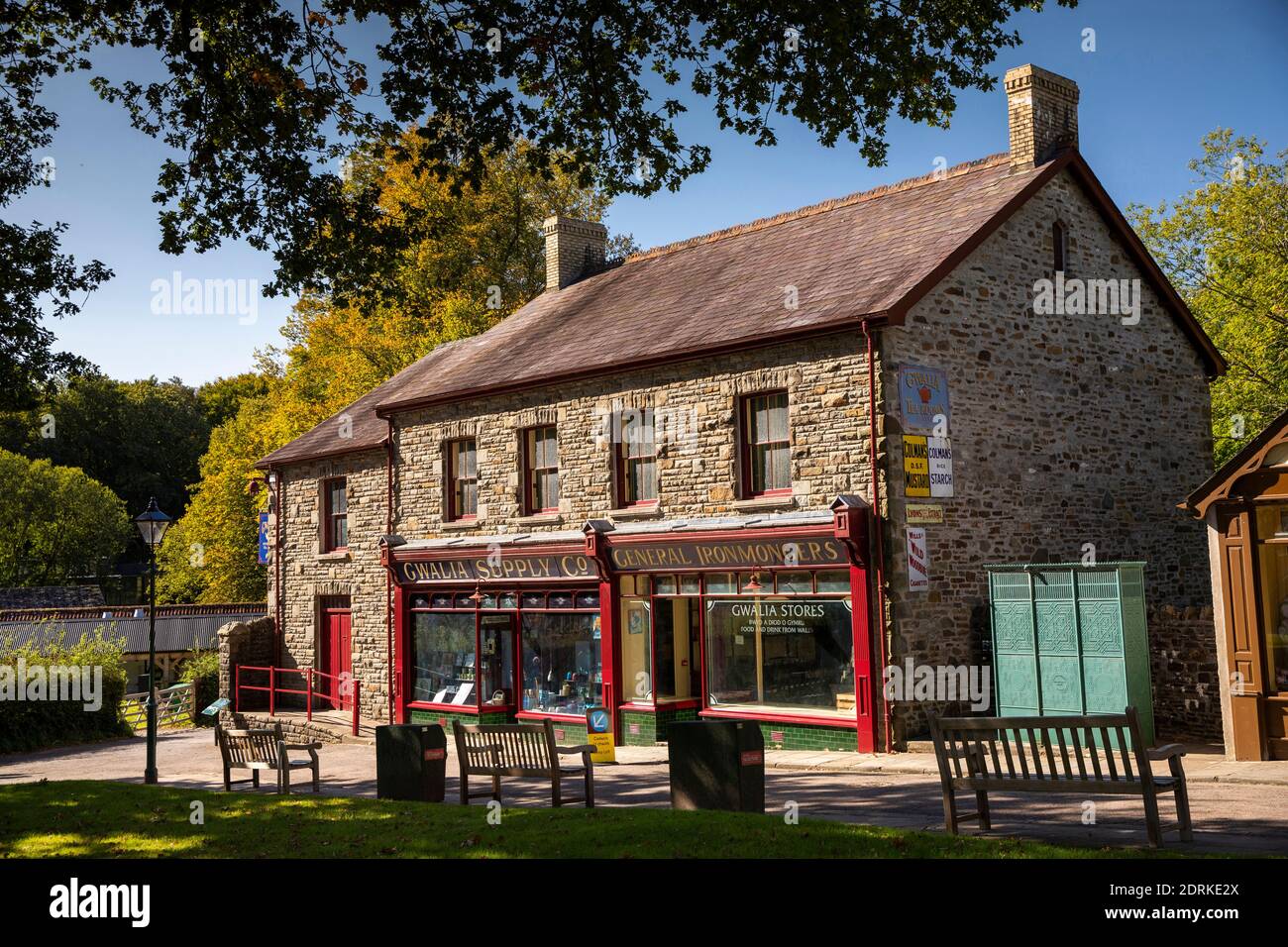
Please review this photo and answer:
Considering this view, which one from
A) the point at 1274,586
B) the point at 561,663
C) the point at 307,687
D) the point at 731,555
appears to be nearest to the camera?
the point at 1274,586

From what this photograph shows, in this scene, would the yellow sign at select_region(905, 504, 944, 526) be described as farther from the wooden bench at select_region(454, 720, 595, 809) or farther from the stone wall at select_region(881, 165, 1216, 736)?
the wooden bench at select_region(454, 720, 595, 809)

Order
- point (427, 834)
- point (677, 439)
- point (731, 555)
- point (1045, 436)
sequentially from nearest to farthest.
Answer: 1. point (427, 834)
2. point (731, 555)
3. point (1045, 436)
4. point (677, 439)

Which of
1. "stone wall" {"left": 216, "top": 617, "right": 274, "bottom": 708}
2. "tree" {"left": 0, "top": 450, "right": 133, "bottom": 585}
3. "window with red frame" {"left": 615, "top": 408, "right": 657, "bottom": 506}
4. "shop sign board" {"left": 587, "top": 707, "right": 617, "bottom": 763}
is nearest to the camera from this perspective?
"shop sign board" {"left": 587, "top": 707, "right": 617, "bottom": 763}

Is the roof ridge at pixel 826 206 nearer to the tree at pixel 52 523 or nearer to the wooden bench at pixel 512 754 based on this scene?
the wooden bench at pixel 512 754

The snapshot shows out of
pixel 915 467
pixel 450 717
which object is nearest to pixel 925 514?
pixel 915 467

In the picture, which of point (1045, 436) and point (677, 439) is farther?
point (677, 439)

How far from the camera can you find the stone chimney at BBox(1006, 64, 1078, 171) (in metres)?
19.0

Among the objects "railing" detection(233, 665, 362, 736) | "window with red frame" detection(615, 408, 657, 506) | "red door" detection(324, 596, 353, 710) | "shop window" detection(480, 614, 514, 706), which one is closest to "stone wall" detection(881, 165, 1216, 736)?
"window with red frame" detection(615, 408, 657, 506)

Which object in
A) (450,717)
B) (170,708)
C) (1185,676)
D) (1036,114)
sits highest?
(1036,114)

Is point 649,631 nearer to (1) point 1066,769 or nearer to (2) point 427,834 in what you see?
(2) point 427,834

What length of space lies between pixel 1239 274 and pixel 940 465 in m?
17.5

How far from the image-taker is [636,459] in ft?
64.2

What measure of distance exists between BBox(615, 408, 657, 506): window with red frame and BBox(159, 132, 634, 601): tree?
15.6 meters

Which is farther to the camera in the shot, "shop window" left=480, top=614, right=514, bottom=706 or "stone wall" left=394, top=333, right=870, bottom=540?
"shop window" left=480, top=614, right=514, bottom=706
